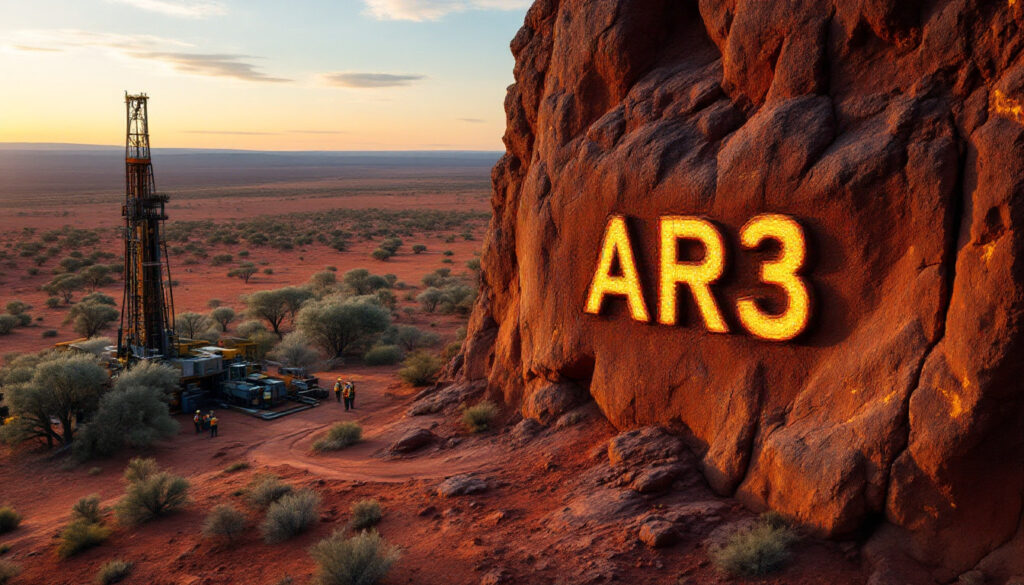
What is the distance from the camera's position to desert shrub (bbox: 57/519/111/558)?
11.8 meters

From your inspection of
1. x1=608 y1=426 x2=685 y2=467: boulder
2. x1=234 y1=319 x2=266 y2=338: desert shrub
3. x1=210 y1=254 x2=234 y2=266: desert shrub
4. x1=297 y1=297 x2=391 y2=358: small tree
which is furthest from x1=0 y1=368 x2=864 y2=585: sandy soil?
x1=210 y1=254 x2=234 y2=266: desert shrub

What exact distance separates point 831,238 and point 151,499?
12.7 meters

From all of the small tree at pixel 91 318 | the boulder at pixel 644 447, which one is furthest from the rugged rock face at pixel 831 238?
the small tree at pixel 91 318

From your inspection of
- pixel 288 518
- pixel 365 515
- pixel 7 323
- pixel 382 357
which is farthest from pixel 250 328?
pixel 365 515

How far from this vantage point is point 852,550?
326 inches

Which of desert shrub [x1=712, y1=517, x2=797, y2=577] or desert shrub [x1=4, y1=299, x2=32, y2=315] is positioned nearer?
desert shrub [x1=712, y1=517, x2=797, y2=577]

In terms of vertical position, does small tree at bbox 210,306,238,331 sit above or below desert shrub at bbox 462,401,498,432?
below

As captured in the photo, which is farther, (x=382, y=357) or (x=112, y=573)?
(x=382, y=357)

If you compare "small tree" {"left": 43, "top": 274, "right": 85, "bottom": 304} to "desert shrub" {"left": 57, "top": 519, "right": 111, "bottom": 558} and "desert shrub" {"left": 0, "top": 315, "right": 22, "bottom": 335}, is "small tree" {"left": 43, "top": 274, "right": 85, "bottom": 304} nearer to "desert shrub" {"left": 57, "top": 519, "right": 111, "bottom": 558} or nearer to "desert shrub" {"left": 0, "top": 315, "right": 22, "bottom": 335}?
"desert shrub" {"left": 0, "top": 315, "right": 22, "bottom": 335}

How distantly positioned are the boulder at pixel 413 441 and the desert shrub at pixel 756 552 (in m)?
7.95

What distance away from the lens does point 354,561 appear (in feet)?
30.3

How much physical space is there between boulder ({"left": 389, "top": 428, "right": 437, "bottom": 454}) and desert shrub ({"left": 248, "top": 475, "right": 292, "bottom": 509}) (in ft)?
9.11

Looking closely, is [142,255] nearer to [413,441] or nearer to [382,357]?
[382,357]

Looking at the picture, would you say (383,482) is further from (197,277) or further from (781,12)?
(197,277)
